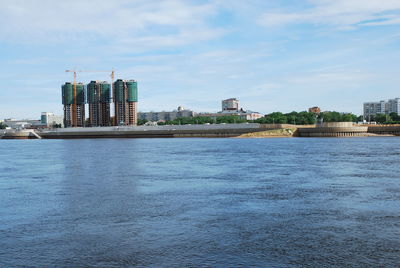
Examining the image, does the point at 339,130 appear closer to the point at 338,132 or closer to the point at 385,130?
the point at 338,132

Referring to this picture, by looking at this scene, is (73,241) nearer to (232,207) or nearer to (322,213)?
(232,207)

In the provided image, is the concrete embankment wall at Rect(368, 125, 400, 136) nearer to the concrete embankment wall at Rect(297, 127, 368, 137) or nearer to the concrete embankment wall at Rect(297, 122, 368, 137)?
the concrete embankment wall at Rect(297, 122, 368, 137)

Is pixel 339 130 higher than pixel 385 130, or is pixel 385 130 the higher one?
pixel 339 130

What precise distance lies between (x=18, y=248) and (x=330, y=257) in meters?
11.1

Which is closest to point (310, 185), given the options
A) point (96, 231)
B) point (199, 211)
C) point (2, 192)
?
point (199, 211)

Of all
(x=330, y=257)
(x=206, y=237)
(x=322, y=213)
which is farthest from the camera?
(x=322, y=213)

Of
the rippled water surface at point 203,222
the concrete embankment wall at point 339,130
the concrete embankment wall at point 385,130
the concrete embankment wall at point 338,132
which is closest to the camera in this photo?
the rippled water surface at point 203,222

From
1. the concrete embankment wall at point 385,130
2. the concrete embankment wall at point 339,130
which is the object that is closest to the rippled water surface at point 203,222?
the concrete embankment wall at point 339,130

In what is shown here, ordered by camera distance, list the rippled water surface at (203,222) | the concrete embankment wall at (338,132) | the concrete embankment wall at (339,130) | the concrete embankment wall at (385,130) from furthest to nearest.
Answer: the concrete embankment wall at (385,130) → the concrete embankment wall at (339,130) → the concrete embankment wall at (338,132) → the rippled water surface at (203,222)

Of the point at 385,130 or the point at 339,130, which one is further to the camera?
the point at 385,130

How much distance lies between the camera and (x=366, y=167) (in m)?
44.8

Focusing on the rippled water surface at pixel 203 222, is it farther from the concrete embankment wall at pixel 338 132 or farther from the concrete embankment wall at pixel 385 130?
the concrete embankment wall at pixel 385 130

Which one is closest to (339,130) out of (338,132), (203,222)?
(338,132)

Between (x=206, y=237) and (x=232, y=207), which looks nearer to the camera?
(x=206, y=237)
